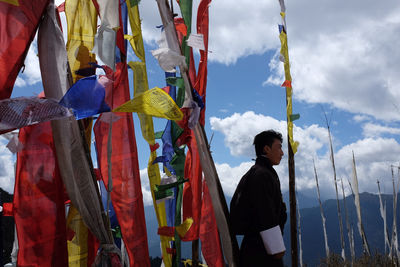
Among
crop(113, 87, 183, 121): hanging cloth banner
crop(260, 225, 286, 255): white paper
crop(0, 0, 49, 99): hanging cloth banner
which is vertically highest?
crop(0, 0, 49, 99): hanging cloth banner

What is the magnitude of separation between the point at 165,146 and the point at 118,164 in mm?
881

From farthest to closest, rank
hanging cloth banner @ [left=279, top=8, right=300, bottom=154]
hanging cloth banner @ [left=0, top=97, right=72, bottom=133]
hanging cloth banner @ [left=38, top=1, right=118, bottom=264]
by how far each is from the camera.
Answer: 1. hanging cloth banner @ [left=279, top=8, right=300, bottom=154]
2. hanging cloth banner @ [left=38, top=1, right=118, bottom=264]
3. hanging cloth banner @ [left=0, top=97, right=72, bottom=133]

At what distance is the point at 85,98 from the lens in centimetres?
186

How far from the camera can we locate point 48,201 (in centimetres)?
192

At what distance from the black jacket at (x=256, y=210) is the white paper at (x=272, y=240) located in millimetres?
26

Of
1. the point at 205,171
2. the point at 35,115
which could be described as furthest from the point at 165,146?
the point at 35,115

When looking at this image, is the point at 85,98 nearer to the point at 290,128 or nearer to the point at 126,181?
the point at 126,181

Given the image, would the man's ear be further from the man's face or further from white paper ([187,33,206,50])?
white paper ([187,33,206,50])

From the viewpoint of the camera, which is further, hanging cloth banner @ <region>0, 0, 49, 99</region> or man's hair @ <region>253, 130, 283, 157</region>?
man's hair @ <region>253, 130, 283, 157</region>

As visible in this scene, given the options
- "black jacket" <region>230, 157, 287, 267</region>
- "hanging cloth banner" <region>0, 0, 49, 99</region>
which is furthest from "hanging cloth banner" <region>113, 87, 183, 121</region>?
"black jacket" <region>230, 157, 287, 267</region>

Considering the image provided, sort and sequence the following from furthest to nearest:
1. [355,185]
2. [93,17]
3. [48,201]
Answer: [355,185], [93,17], [48,201]

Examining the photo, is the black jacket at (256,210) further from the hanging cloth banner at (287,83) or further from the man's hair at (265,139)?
the hanging cloth banner at (287,83)

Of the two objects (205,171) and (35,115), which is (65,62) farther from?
(205,171)

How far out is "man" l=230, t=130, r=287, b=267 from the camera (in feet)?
7.30
